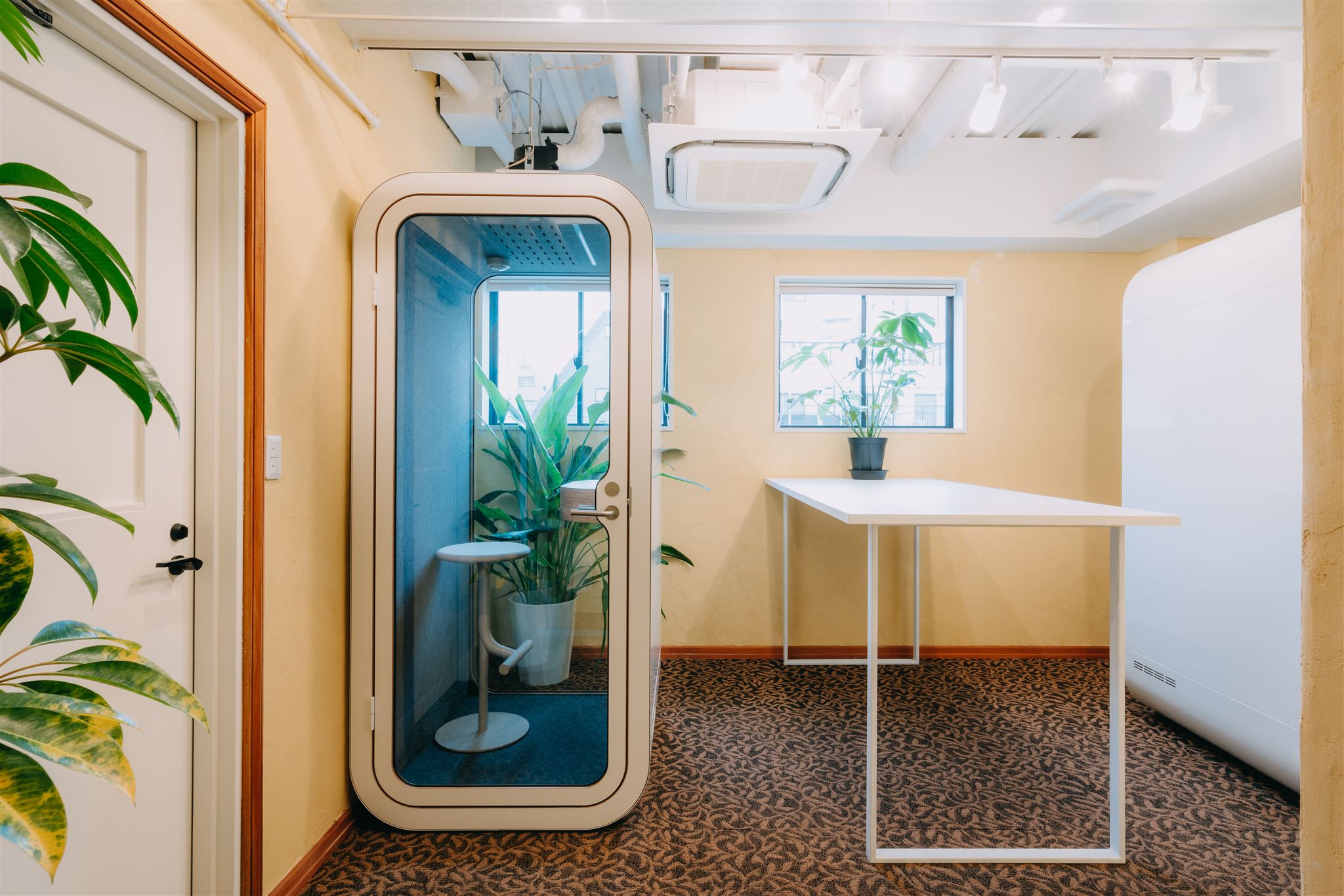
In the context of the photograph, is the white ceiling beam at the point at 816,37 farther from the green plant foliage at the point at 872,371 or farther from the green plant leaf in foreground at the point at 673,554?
the green plant leaf in foreground at the point at 673,554

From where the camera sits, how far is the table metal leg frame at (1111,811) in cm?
169

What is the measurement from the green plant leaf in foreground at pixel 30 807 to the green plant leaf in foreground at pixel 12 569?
5.3 inches

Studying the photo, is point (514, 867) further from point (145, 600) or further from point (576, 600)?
point (145, 600)

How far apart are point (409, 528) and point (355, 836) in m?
0.88

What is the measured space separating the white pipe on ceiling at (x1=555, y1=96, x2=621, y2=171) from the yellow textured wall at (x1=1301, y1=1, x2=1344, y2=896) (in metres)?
2.21

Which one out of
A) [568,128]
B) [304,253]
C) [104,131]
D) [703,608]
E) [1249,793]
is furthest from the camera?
[703,608]

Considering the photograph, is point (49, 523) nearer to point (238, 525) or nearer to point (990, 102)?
point (238, 525)

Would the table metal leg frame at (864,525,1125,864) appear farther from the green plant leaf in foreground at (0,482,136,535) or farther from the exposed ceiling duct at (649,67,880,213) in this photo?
the green plant leaf in foreground at (0,482,136,535)

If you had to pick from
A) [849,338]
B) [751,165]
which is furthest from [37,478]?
[849,338]

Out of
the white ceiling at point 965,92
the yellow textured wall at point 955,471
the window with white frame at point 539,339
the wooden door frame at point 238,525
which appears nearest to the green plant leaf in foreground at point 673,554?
the yellow textured wall at point 955,471

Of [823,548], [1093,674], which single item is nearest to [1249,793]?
[1093,674]

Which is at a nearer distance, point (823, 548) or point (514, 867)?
point (514, 867)

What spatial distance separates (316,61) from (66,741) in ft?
5.55

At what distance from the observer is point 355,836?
1.79 meters
